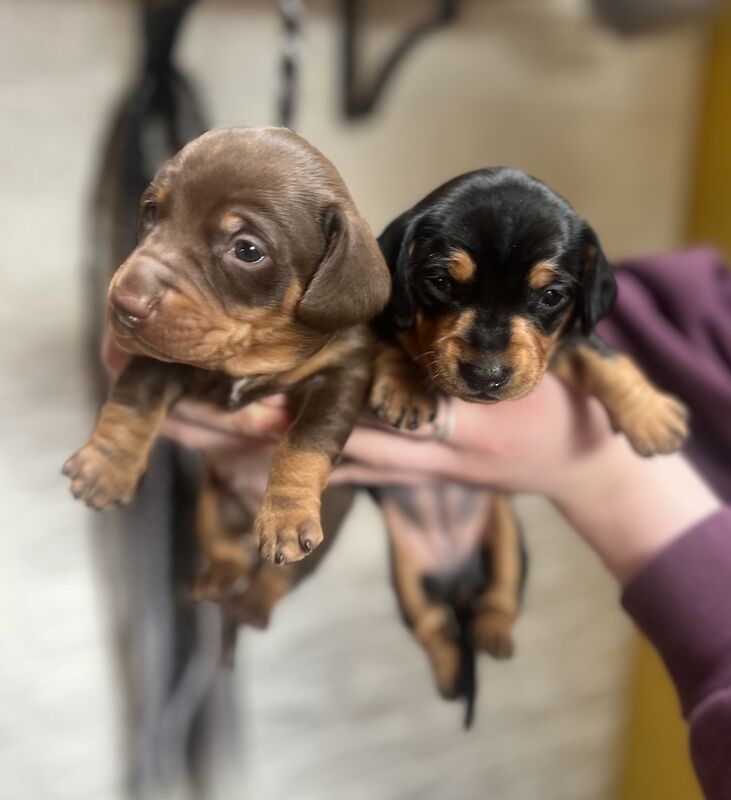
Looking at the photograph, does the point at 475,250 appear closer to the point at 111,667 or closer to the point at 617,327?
the point at 617,327

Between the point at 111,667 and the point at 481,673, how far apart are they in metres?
0.56

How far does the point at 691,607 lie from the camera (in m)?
0.83

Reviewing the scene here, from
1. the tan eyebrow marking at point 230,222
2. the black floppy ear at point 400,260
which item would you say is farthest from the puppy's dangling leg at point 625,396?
the tan eyebrow marking at point 230,222

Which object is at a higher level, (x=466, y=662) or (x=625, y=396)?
(x=625, y=396)

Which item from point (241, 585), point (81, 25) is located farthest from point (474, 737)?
point (81, 25)

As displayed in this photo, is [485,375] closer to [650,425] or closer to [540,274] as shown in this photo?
[540,274]

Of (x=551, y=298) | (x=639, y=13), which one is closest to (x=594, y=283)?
(x=551, y=298)

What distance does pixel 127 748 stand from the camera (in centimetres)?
107

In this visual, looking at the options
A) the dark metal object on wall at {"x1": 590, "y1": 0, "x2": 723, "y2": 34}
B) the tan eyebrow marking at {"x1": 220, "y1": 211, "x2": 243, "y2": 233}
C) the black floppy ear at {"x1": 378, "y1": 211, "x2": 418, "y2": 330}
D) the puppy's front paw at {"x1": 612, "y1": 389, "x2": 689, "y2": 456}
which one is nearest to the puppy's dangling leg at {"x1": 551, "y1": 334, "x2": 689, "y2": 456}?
the puppy's front paw at {"x1": 612, "y1": 389, "x2": 689, "y2": 456}

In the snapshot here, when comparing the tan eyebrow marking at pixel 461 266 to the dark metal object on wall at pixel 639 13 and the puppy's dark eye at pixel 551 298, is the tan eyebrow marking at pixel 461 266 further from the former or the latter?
the dark metal object on wall at pixel 639 13

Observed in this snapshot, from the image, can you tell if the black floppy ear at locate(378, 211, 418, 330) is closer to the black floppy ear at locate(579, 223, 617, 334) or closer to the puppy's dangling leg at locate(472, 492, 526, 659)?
the black floppy ear at locate(579, 223, 617, 334)

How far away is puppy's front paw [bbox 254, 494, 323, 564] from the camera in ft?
1.68

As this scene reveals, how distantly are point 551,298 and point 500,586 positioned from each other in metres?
0.30

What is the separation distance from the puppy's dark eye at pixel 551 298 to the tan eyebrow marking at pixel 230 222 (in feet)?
0.67
